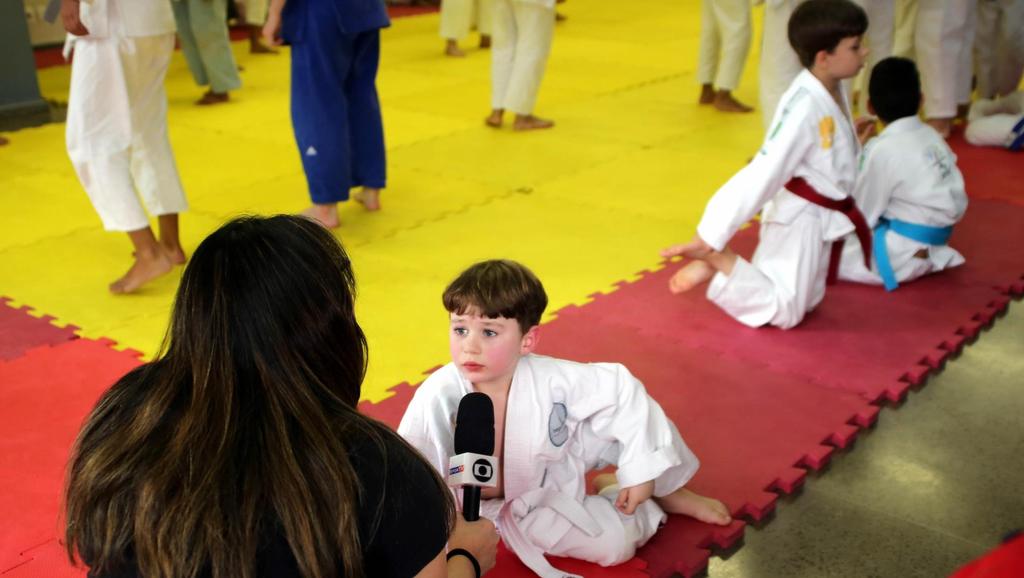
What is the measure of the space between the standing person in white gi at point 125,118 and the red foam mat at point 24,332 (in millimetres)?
338

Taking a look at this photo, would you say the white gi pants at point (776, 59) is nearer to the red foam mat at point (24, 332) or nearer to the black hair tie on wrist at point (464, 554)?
the red foam mat at point (24, 332)

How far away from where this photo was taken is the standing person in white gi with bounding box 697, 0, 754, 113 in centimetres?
671

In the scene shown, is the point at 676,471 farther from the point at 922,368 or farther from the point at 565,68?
the point at 565,68

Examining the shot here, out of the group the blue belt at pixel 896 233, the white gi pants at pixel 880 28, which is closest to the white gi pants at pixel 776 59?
the white gi pants at pixel 880 28

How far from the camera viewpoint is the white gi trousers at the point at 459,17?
8570mm

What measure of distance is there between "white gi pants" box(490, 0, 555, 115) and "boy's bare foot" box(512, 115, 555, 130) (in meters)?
0.05

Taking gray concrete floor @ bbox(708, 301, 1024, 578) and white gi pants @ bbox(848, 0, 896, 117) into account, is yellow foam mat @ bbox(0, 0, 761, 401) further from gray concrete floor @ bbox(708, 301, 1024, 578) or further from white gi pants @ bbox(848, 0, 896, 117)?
gray concrete floor @ bbox(708, 301, 1024, 578)

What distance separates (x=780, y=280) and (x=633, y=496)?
1684mm

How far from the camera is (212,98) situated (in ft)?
23.6

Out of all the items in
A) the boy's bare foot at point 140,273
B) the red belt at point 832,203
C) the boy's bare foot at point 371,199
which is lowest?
the boy's bare foot at point 371,199

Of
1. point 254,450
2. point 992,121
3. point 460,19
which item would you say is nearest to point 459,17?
point 460,19

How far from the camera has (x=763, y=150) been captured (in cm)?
382

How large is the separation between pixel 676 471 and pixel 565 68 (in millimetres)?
6184

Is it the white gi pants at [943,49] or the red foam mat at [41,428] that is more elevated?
the white gi pants at [943,49]
